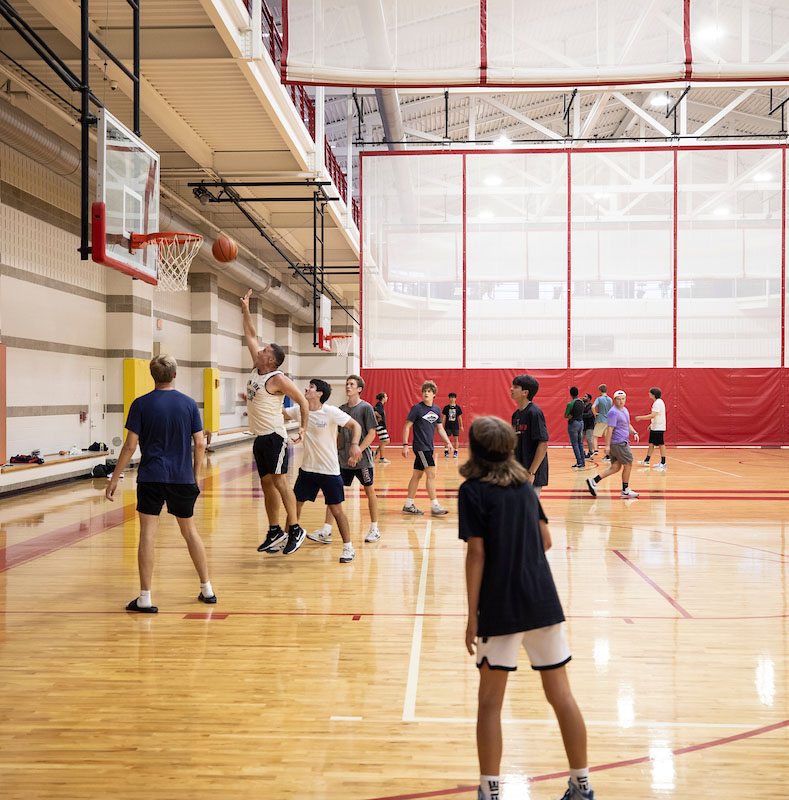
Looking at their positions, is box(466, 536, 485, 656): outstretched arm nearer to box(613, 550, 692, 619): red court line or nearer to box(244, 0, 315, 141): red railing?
box(613, 550, 692, 619): red court line

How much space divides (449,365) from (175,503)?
16952 mm

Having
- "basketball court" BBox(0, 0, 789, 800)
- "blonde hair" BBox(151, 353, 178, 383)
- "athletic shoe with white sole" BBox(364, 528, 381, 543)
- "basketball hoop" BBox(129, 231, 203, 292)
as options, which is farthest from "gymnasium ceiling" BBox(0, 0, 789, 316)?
"athletic shoe with white sole" BBox(364, 528, 381, 543)

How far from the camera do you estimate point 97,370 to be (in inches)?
643

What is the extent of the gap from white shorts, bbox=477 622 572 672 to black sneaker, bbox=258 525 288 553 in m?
5.08

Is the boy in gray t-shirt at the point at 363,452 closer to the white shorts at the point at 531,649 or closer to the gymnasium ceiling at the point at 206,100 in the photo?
the gymnasium ceiling at the point at 206,100

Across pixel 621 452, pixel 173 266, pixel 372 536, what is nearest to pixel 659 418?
pixel 621 452

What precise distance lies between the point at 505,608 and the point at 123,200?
670cm

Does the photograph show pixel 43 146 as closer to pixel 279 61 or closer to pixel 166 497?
pixel 279 61

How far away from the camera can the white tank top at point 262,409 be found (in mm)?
7245

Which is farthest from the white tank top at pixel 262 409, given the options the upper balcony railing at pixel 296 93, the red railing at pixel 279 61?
the red railing at pixel 279 61

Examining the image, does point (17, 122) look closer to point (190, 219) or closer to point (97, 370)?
point (97, 370)

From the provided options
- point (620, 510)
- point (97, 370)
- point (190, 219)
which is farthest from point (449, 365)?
point (620, 510)

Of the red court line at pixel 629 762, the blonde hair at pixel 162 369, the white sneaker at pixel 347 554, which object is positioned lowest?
the red court line at pixel 629 762

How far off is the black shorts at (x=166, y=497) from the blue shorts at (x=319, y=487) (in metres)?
1.79
